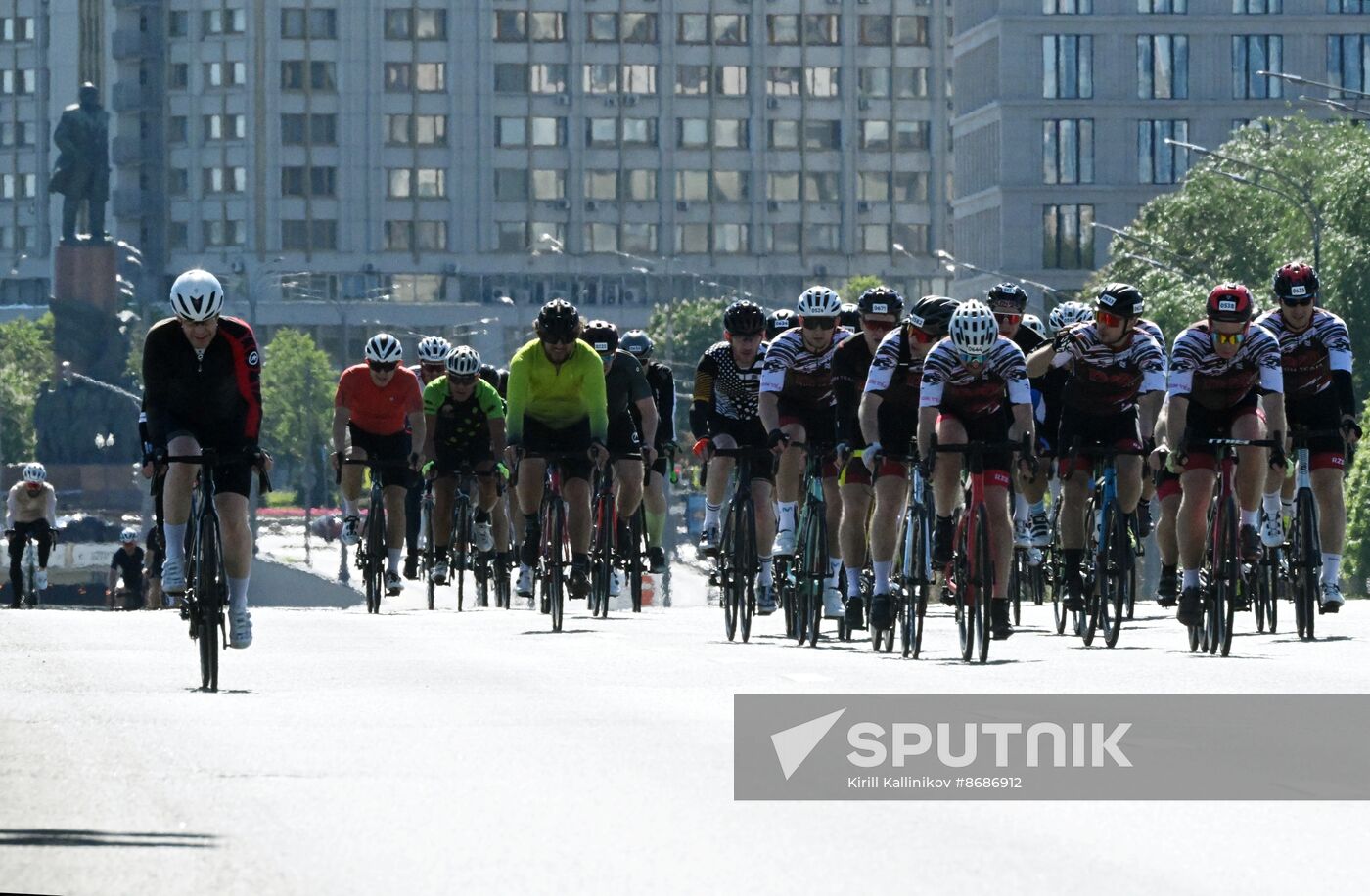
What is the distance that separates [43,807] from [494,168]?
495 feet

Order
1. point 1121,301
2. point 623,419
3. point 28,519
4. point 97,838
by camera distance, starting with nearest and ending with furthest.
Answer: point 97,838 → point 1121,301 → point 623,419 → point 28,519

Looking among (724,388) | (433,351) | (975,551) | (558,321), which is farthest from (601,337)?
(975,551)

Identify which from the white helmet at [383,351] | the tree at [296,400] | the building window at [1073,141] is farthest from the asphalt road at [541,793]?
the tree at [296,400]

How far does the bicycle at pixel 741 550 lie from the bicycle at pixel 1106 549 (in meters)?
2.00

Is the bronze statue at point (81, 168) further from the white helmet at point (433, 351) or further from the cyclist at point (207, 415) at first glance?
the cyclist at point (207, 415)

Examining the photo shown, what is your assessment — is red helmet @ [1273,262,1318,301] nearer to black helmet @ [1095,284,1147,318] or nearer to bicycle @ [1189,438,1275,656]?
black helmet @ [1095,284,1147,318]

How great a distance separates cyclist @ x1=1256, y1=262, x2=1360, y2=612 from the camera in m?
18.6

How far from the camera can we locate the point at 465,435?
26047 mm

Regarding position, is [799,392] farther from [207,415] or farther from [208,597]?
[208,597]

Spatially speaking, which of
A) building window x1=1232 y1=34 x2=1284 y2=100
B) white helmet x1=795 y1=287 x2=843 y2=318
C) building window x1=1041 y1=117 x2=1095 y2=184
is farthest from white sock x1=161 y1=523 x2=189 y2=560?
building window x1=1232 y1=34 x2=1284 y2=100

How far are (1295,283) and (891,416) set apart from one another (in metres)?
2.72

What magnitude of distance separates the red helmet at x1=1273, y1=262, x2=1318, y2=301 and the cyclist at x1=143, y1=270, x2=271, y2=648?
605cm

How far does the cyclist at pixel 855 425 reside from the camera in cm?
1795

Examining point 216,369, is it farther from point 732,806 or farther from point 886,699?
point 732,806
